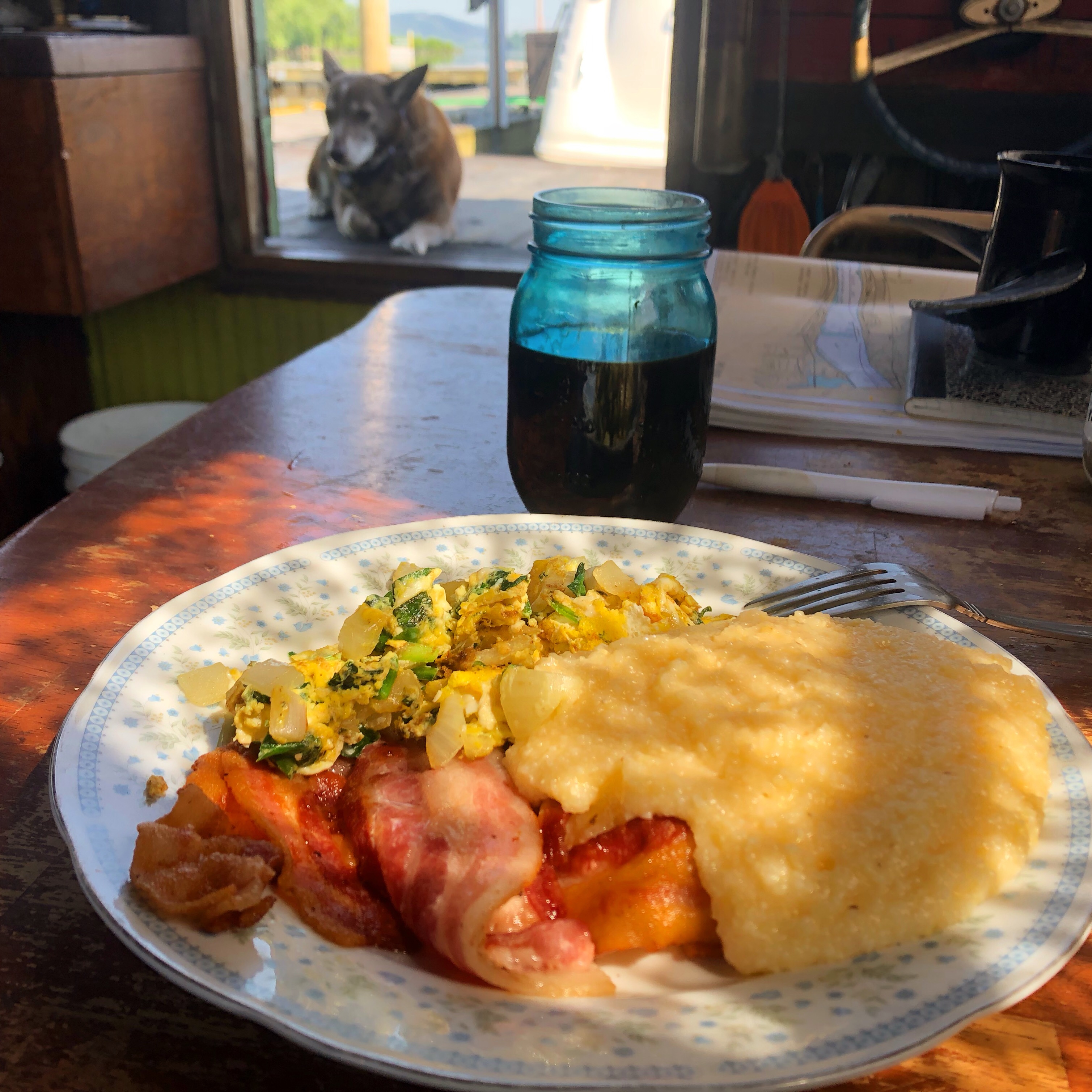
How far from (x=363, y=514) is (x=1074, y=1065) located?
43.8 inches

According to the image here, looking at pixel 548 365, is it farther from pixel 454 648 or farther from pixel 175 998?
pixel 175 998

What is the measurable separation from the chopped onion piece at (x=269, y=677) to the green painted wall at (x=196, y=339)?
10.9ft

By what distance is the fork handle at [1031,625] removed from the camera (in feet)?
3.77

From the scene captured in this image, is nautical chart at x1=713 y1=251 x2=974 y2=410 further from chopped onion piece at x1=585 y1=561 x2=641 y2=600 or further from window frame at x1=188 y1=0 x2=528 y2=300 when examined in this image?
window frame at x1=188 y1=0 x2=528 y2=300

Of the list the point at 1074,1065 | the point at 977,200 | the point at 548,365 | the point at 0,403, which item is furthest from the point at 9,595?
the point at 977,200

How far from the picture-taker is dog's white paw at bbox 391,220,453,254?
4086 millimetres

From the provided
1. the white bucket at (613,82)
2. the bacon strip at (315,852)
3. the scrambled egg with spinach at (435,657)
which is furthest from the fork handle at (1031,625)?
the white bucket at (613,82)

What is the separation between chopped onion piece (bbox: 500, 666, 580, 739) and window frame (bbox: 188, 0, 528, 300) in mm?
3180

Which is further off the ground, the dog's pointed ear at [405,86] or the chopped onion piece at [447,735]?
the dog's pointed ear at [405,86]

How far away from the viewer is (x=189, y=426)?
1816 millimetres

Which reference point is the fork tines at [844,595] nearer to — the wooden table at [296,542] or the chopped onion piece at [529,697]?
the wooden table at [296,542]

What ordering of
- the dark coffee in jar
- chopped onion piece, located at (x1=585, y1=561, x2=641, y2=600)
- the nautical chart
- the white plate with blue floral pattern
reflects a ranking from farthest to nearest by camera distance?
the nautical chart
the dark coffee in jar
chopped onion piece, located at (x1=585, y1=561, x2=641, y2=600)
the white plate with blue floral pattern

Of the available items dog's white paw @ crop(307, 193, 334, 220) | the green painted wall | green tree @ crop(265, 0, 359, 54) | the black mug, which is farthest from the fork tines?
dog's white paw @ crop(307, 193, 334, 220)

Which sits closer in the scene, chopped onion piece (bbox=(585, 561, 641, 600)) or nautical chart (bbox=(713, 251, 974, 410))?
chopped onion piece (bbox=(585, 561, 641, 600))
